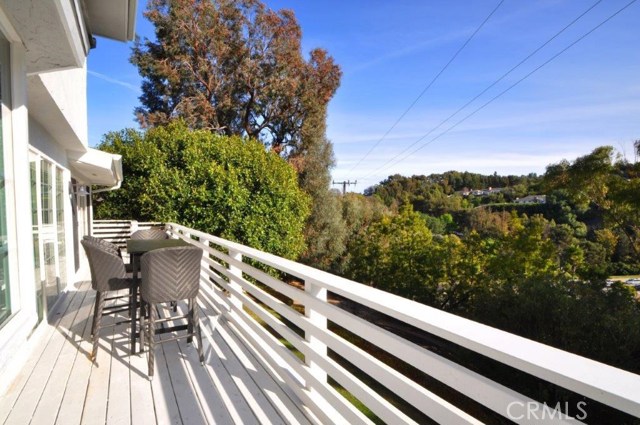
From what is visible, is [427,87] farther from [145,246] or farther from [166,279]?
[166,279]

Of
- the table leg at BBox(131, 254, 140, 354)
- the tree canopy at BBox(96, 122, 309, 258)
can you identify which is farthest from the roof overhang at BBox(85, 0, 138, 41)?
the tree canopy at BBox(96, 122, 309, 258)

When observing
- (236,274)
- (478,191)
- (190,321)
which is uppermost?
(478,191)

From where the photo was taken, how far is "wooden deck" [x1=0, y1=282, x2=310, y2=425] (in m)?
2.13

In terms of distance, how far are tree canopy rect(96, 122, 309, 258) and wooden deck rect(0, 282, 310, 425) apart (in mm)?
7272

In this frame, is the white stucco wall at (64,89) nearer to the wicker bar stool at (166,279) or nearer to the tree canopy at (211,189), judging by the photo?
the wicker bar stool at (166,279)

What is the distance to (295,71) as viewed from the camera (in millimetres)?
18297

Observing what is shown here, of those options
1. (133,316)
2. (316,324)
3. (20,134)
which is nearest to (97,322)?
(133,316)

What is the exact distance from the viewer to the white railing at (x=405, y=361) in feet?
2.68

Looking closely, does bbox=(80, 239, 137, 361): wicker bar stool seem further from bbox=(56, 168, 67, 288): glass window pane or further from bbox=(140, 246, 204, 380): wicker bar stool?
bbox=(56, 168, 67, 288): glass window pane

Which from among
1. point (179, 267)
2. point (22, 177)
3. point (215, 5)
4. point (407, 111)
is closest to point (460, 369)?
point (179, 267)

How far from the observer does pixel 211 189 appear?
10.6m

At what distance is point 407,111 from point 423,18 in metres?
6.93

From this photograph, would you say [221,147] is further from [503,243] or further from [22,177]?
[503,243]

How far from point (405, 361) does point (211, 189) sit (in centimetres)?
998
